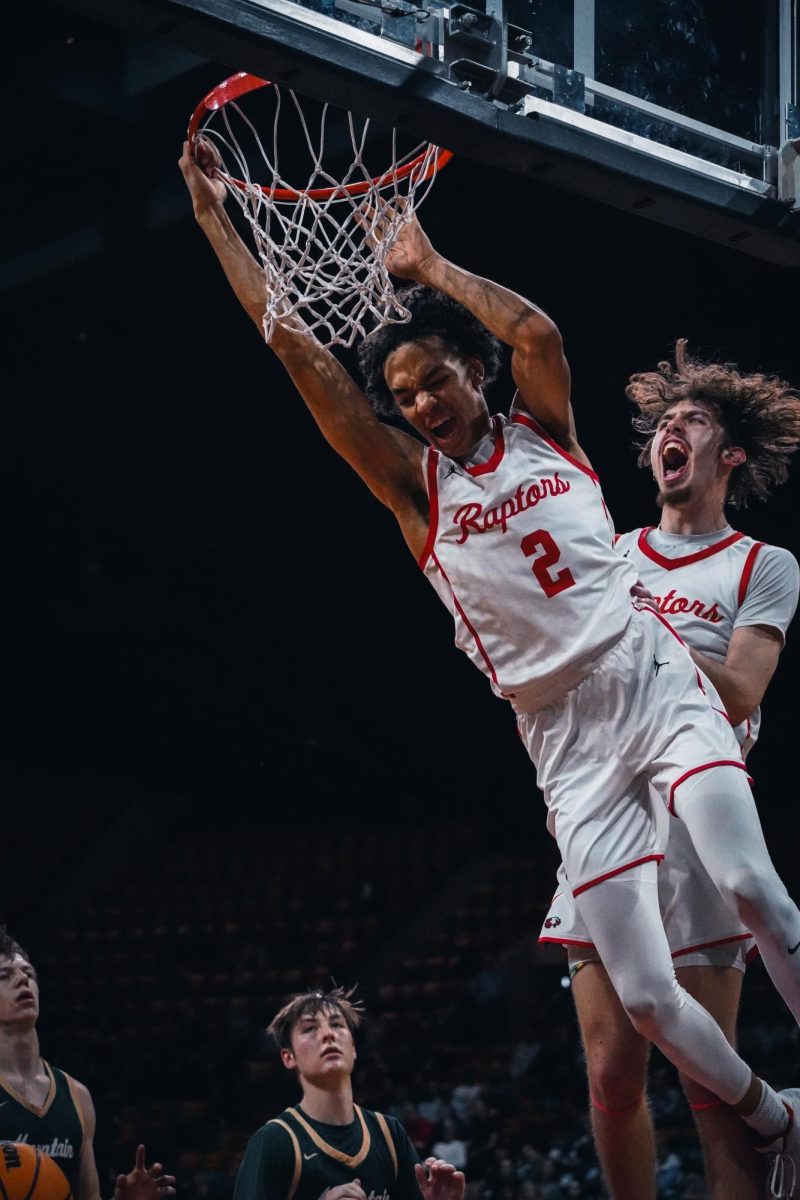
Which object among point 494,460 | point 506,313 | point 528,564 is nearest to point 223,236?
point 506,313

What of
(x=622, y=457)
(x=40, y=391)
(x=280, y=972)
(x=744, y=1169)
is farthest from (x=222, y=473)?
(x=744, y=1169)

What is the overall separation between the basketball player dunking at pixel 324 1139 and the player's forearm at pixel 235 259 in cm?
257

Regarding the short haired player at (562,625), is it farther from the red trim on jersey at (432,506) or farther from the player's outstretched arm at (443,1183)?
the player's outstretched arm at (443,1183)

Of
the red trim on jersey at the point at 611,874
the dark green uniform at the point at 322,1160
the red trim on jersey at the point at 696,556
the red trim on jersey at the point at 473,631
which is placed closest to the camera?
the red trim on jersey at the point at 611,874

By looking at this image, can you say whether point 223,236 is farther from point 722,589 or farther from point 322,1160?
point 322,1160

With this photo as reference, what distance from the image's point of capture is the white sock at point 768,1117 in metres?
3.95

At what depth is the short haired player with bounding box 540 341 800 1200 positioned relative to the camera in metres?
4.12

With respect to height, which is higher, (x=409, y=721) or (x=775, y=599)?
(x=775, y=599)

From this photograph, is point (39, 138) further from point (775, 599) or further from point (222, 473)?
point (775, 599)

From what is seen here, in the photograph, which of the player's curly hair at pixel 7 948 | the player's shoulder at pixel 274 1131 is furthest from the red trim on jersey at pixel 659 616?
the player's curly hair at pixel 7 948

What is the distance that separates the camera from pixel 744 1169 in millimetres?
4016

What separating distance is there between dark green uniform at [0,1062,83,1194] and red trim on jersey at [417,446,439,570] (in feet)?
8.49

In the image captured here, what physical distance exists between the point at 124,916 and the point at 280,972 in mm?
1704

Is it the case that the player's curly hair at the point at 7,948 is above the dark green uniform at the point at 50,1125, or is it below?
above
